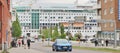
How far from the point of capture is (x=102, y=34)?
8862 cm

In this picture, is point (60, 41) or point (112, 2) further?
point (112, 2)

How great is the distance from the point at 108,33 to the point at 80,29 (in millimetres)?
111688

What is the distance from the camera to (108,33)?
3211 inches

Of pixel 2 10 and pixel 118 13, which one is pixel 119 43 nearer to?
pixel 118 13

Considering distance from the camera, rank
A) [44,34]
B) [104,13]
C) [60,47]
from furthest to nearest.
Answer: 1. [44,34]
2. [104,13]
3. [60,47]

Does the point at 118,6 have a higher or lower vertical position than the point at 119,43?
higher

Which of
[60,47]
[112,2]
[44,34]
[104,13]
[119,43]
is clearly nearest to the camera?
[60,47]

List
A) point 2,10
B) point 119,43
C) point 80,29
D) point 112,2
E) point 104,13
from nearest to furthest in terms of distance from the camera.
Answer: point 2,10
point 119,43
point 112,2
point 104,13
point 80,29

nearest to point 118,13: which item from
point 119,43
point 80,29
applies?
point 119,43

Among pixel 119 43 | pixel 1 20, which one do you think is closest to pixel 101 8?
pixel 119 43

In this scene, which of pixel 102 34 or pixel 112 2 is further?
pixel 102 34

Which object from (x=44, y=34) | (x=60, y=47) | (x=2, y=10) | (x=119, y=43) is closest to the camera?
(x=60, y=47)

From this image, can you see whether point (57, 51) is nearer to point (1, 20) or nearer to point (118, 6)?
point (1, 20)

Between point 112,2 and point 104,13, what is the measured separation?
8202mm
